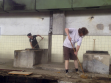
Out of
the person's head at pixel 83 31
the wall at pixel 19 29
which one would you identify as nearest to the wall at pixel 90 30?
the wall at pixel 19 29

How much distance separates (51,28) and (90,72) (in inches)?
140

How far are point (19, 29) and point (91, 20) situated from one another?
14.0ft

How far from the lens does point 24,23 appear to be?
720 centimetres

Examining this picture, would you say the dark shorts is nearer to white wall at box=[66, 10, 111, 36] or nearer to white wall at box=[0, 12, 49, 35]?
white wall at box=[66, 10, 111, 36]

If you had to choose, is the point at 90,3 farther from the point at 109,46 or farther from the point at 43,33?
the point at 43,33

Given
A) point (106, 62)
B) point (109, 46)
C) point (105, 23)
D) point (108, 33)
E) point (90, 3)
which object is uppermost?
point (90, 3)

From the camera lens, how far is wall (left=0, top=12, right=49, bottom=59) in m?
6.97

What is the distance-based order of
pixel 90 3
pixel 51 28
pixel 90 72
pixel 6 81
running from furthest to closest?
pixel 51 28 < pixel 90 3 < pixel 90 72 < pixel 6 81

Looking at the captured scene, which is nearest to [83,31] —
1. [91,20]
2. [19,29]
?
[91,20]

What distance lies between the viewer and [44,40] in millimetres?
6867

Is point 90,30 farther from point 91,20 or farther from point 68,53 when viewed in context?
point 68,53

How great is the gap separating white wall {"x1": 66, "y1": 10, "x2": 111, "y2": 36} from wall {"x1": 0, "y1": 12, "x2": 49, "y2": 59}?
146 cm

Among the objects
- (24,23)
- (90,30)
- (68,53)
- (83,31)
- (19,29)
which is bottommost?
(68,53)

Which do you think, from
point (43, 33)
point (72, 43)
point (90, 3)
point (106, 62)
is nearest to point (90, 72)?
point (106, 62)
